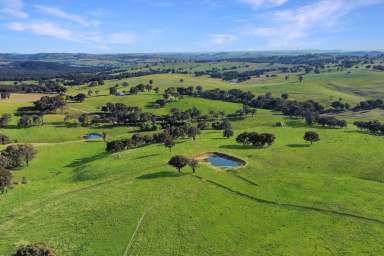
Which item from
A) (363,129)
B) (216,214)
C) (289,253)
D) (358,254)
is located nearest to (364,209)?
(358,254)

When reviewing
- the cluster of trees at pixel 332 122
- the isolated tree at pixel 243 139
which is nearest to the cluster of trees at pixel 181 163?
the isolated tree at pixel 243 139

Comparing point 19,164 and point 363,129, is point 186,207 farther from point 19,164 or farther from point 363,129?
point 363,129

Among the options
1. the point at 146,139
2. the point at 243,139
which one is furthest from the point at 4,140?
the point at 243,139

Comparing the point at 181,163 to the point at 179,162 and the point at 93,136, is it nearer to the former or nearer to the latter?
the point at 179,162

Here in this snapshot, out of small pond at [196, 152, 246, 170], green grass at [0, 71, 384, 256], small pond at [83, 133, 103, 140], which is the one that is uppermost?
small pond at [196, 152, 246, 170]

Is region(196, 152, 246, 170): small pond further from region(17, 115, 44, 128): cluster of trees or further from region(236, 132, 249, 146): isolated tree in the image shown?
region(17, 115, 44, 128): cluster of trees

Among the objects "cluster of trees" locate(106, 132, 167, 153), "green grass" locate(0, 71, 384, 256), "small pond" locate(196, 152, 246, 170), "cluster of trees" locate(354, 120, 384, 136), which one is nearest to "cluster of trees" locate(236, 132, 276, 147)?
"green grass" locate(0, 71, 384, 256)
